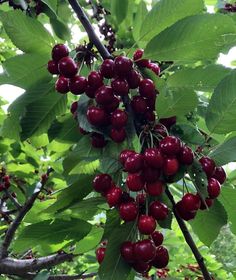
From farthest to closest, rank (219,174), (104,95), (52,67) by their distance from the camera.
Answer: (52,67) → (219,174) → (104,95)

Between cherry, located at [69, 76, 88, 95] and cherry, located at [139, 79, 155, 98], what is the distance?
0.18m

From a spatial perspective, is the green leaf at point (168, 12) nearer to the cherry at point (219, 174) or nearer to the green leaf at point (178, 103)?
the green leaf at point (178, 103)

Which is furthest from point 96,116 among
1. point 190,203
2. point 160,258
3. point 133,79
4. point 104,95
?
point 160,258

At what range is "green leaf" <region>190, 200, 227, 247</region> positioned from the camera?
57.7 inches

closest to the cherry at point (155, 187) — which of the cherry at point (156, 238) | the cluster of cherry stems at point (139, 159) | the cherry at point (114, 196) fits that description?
the cluster of cherry stems at point (139, 159)

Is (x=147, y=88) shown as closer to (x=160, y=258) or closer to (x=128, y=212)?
(x=128, y=212)

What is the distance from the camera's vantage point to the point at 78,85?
1.36 metres

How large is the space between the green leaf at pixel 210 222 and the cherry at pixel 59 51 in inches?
27.6

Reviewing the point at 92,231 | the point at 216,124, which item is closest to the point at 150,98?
the point at 216,124

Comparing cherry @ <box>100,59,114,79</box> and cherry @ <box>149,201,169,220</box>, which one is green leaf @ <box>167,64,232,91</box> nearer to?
cherry @ <box>100,59,114,79</box>

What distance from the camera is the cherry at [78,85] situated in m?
1.35

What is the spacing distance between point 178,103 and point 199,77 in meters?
0.20

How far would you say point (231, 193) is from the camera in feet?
4.99

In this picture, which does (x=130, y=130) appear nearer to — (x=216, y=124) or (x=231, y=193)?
(x=216, y=124)
